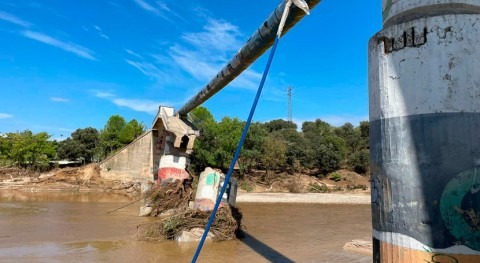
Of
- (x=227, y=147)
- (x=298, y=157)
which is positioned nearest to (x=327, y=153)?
(x=298, y=157)

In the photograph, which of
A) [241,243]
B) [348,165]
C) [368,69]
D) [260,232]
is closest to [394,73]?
[368,69]

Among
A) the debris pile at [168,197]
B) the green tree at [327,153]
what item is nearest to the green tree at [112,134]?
the green tree at [327,153]

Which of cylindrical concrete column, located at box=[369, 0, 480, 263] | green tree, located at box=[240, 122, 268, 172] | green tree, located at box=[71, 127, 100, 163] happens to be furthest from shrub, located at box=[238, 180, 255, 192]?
cylindrical concrete column, located at box=[369, 0, 480, 263]

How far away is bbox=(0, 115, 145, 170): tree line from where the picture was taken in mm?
44406

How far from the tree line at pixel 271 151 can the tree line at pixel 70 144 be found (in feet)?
43.3

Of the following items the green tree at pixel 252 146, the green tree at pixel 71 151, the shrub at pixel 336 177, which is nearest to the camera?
the green tree at pixel 252 146

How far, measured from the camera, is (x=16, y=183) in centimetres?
3319

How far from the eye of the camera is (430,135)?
2357 mm

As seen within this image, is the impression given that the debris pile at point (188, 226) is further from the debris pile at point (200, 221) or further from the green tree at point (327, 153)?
the green tree at point (327, 153)

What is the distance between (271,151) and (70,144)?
32.6m

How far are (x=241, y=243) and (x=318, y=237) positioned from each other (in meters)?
2.57

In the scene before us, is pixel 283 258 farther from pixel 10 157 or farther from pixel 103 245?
pixel 10 157

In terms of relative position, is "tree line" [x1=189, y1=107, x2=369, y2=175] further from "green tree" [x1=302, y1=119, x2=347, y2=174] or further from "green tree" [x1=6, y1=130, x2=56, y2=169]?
"green tree" [x1=6, y1=130, x2=56, y2=169]

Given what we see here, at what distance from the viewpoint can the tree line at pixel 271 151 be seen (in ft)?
116
